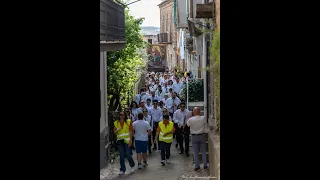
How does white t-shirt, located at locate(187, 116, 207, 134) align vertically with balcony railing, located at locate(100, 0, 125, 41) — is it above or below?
below

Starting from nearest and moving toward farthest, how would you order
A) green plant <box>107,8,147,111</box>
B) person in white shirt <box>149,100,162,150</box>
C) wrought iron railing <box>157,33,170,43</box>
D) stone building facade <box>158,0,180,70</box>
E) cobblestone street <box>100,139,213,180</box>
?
cobblestone street <box>100,139,213,180</box> < person in white shirt <box>149,100,162,150</box> < green plant <box>107,8,147,111</box> < stone building facade <box>158,0,180,70</box> < wrought iron railing <box>157,33,170,43</box>

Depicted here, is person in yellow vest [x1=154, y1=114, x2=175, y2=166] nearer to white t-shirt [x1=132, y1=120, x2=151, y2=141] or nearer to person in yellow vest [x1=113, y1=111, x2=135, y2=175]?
white t-shirt [x1=132, y1=120, x2=151, y2=141]

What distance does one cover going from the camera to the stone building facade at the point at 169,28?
1885 inches

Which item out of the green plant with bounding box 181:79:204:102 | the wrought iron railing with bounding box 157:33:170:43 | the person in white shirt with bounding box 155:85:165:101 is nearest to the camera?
the green plant with bounding box 181:79:204:102

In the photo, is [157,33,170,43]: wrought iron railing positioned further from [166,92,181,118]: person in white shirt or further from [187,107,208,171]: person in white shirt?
[187,107,208,171]: person in white shirt

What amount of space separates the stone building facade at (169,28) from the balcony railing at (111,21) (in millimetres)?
34782

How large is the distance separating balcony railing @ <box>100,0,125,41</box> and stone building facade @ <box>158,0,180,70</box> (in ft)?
114

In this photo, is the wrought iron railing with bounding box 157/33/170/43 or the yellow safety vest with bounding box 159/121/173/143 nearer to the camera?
the yellow safety vest with bounding box 159/121/173/143

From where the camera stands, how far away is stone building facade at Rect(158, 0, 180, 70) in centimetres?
4788

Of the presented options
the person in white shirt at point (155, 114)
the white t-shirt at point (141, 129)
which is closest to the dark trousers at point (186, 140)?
the person in white shirt at point (155, 114)

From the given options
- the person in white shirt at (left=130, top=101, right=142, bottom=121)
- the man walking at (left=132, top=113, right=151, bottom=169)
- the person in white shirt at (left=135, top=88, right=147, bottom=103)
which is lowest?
the man walking at (left=132, top=113, right=151, bottom=169)

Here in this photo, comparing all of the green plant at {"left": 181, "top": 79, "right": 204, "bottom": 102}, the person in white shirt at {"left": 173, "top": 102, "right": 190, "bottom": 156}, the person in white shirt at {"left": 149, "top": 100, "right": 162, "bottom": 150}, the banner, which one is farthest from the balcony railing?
the banner
